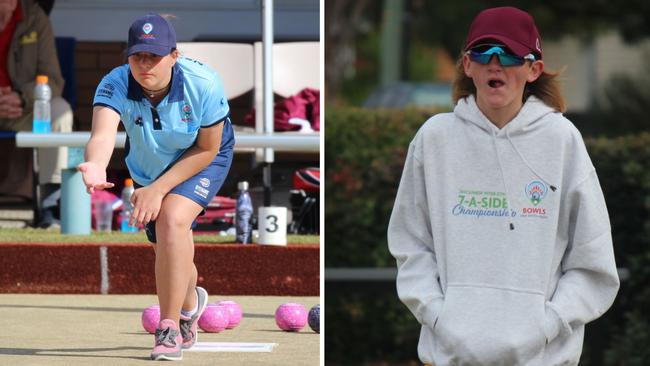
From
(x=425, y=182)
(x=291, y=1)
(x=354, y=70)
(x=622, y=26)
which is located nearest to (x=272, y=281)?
(x=291, y=1)

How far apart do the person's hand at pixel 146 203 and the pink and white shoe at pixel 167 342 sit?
0.38 m

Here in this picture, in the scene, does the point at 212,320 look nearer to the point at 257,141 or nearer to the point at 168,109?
the point at 168,109

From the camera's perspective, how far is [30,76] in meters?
8.73

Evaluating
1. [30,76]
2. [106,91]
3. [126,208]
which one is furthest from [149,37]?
[30,76]

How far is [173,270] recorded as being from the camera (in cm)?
518

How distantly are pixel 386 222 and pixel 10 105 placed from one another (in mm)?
2229

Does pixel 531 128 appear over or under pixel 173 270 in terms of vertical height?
over

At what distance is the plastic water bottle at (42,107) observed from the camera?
8.21m

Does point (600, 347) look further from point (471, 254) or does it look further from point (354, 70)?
point (354, 70)

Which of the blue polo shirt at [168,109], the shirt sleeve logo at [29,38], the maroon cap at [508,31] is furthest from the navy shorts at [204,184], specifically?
the shirt sleeve logo at [29,38]

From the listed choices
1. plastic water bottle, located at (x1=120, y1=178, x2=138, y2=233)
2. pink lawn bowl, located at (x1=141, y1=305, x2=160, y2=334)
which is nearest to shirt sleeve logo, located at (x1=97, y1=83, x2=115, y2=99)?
pink lawn bowl, located at (x1=141, y1=305, x2=160, y2=334)

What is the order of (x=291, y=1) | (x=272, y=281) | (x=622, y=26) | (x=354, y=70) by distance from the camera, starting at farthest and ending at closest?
1. (x=354, y=70)
2. (x=622, y=26)
3. (x=291, y=1)
4. (x=272, y=281)

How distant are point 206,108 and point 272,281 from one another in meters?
2.67

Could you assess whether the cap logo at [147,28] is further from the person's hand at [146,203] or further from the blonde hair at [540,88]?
the blonde hair at [540,88]
